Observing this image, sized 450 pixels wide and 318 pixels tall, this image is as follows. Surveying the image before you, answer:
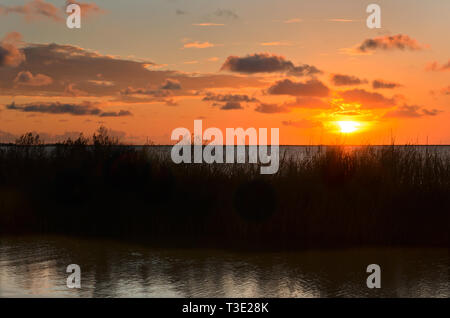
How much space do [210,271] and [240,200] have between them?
2972 millimetres

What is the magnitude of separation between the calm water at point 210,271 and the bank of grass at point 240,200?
816 millimetres

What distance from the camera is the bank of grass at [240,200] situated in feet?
34.8

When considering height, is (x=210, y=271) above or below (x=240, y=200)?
below

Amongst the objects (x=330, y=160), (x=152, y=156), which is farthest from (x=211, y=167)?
(x=330, y=160)

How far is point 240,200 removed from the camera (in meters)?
11.0

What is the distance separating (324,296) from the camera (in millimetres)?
7055

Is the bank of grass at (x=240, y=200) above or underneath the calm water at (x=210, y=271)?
above

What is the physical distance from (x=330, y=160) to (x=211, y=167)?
2.51m

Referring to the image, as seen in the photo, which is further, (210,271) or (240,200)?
(240,200)
